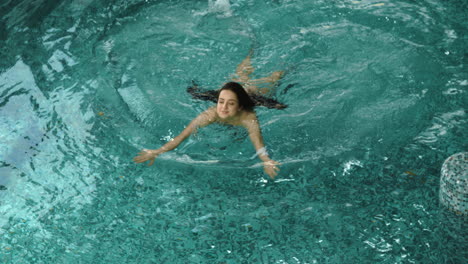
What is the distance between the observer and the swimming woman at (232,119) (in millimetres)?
5020

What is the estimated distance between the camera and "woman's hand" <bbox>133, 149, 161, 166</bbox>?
5.00 meters

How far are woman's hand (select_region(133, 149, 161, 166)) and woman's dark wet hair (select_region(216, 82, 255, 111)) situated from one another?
0.95m

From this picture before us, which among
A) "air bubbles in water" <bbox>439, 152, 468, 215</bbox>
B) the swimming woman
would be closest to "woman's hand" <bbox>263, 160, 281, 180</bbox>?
the swimming woman

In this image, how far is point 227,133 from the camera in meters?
5.47

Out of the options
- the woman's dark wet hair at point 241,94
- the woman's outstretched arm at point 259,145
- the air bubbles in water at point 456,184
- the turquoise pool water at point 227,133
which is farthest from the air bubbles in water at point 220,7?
the air bubbles in water at point 456,184

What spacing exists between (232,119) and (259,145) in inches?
17.8

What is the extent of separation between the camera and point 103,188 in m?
4.79

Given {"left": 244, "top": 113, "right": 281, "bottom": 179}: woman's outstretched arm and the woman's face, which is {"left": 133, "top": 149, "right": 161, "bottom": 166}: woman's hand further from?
{"left": 244, "top": 113, "right": 281, "bottom": 179}: woman's outstretched arm

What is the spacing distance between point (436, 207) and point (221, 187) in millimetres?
1863

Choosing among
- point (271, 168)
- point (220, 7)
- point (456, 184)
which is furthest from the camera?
point (220, 7)

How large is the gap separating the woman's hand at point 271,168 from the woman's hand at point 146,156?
1045 mm

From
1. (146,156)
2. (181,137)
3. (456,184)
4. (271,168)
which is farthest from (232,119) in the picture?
(456,184)

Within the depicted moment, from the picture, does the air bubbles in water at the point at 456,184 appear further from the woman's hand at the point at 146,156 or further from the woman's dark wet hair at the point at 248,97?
the woman's hand at the point at 146,156

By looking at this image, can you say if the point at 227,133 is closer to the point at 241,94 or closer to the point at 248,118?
the point at 248,118
